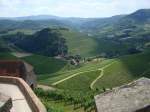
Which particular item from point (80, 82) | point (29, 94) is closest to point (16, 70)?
point (29, 94)

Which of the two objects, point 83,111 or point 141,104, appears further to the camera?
point 83,111

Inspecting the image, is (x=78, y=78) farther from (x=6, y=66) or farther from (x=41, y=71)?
(x=6, y=66)

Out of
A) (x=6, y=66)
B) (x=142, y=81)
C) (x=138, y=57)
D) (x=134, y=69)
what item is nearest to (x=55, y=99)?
(x=6, y=66)

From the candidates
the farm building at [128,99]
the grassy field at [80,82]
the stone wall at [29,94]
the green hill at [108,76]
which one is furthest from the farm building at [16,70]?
the green hill at [108,76]

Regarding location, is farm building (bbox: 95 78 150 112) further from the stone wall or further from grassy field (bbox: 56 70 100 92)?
grassy field (bbox: 56 70 100 92)

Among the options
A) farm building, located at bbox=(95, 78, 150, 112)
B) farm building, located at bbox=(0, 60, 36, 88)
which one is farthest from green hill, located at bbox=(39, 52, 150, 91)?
farm building, located at bbox=(95, 78, 150, 112)

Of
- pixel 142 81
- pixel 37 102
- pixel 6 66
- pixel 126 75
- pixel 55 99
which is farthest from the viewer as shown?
pixel 126 75

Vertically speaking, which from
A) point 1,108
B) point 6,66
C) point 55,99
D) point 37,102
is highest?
point 1,108

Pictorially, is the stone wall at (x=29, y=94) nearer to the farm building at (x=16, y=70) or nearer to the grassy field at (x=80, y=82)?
the farm building at (x=16, y=70)
